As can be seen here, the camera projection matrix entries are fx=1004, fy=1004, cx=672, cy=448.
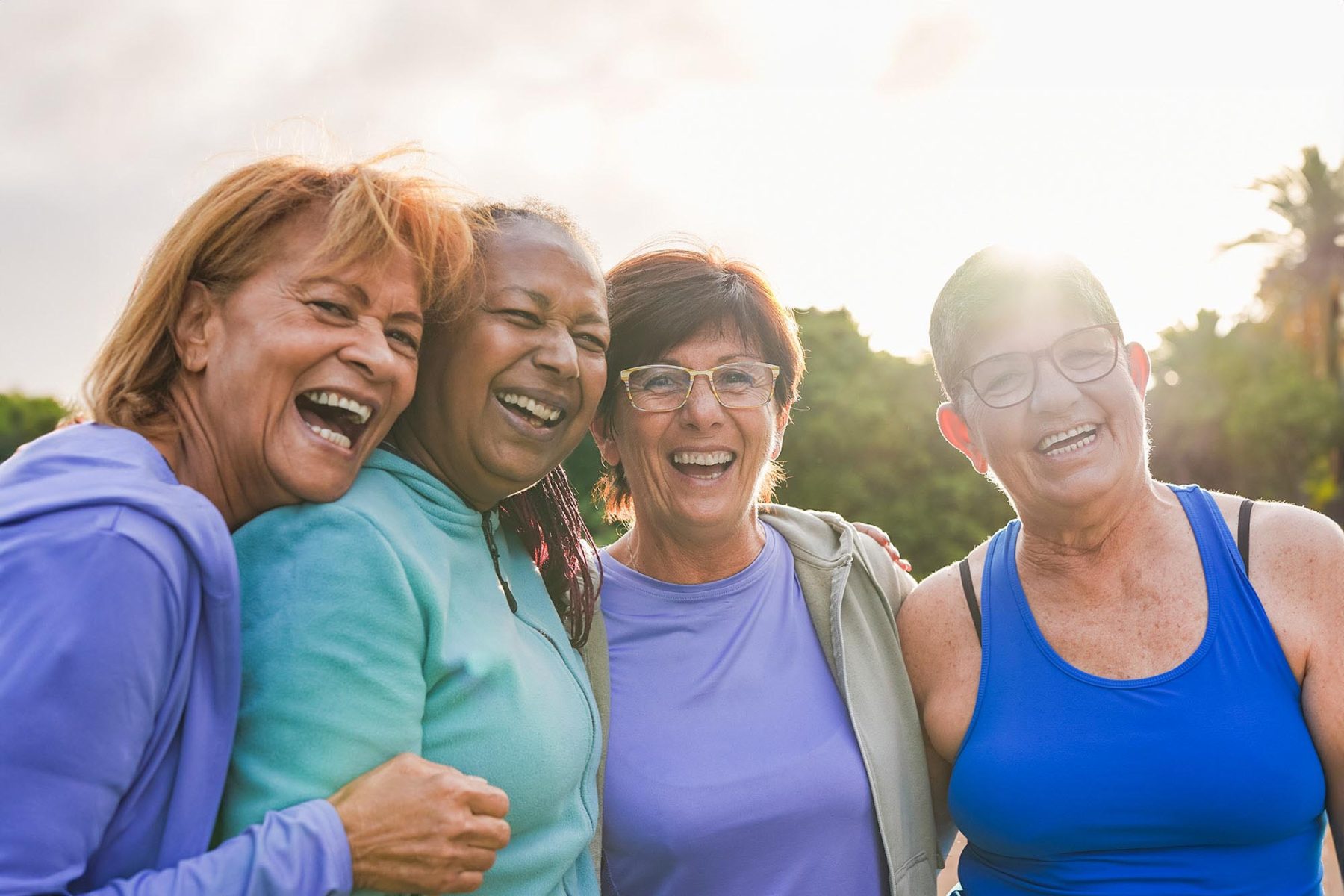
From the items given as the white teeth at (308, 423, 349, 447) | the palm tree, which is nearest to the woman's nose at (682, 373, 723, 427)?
the white teeth at (308, 423, 349, 447)

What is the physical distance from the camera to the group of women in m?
1.78

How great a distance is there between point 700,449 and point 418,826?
5.75ft

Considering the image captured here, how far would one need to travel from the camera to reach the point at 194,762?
180 cm

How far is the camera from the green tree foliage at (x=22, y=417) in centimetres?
3388

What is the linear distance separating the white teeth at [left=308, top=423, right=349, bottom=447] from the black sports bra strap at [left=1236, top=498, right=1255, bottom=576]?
2.42m

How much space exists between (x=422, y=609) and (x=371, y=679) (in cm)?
23

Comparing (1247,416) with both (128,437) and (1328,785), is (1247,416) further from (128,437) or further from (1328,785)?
(128,437)

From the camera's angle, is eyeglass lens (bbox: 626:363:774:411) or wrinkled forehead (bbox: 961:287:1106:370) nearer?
wrinkled forehead (bbox: 961:287:1106:370)

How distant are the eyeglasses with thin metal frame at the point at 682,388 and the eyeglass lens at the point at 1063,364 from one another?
79 cm

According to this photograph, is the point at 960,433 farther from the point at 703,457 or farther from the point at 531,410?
the point at 531,410

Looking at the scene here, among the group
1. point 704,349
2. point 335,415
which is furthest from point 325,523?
point 704,349

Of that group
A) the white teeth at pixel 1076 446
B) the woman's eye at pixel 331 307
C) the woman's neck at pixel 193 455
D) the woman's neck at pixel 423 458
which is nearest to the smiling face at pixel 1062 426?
the white teeth at pixel 1076 446

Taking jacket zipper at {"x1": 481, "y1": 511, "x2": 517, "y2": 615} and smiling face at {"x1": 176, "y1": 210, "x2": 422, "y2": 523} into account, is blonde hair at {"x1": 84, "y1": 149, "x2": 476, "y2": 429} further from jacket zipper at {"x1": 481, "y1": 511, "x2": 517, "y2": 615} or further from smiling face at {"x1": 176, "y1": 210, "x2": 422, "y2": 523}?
jacket zipper at {"x1": 481, "y1": 511, "x2": 517, "y2": 615}

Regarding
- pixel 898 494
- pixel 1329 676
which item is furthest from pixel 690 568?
pixel 898 494
